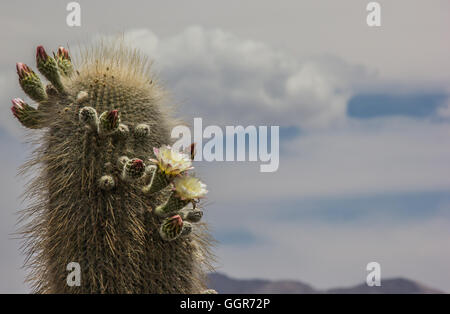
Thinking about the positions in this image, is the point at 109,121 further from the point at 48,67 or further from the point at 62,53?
the point at 62,53

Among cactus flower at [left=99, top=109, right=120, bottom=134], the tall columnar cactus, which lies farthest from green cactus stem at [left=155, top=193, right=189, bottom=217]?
cactus flower at [left=99, top=109, right=120, bottom=134]

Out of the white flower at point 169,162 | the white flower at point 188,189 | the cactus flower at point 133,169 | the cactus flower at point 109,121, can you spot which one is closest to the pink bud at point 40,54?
the cactus flower at point 109,121

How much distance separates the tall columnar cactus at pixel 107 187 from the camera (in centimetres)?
521

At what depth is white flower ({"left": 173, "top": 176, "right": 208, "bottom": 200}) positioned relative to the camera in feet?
16.7

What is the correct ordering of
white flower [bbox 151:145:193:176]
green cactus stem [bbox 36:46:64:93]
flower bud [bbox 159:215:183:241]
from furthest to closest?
1. green cactus stem [bbox 36:46:64:93]
2. flower bud [bbox 159:215:183:241]
3. white flower [bbox 151:145:193:176]

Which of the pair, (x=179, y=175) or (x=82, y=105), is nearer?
(x=179, y=175)

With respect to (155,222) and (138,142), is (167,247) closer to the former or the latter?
(155,222)

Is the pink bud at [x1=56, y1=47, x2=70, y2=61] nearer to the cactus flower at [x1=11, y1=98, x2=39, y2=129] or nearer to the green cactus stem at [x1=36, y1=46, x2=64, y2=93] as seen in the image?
the green cactus stem at [x1=36, y1=46, x2=64, y2=93]

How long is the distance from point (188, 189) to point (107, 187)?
76 centimetres

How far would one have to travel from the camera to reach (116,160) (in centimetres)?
538

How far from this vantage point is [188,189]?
16.7 feet
